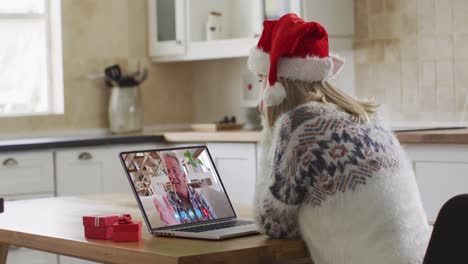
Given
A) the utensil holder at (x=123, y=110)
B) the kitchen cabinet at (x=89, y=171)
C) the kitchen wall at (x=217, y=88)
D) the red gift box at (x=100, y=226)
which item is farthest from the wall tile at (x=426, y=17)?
the red gift box at (x=100, y=226)

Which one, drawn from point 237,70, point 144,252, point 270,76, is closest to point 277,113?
point 270,76

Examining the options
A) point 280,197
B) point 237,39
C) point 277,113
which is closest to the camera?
point 280,197

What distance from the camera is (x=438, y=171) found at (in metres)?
4.14

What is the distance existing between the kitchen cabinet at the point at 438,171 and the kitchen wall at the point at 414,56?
74 centimetres

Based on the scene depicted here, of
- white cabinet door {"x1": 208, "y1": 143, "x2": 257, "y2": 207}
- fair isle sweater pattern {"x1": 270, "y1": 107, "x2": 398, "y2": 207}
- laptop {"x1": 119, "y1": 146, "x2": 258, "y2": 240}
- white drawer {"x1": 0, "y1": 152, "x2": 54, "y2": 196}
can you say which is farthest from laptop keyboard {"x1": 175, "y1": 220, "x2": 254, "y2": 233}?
white drawer {"x1": 0, "y1": 152, "x2": 54, "y2": 196}

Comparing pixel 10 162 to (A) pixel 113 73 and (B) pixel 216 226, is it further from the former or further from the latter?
(B) pixel 216 226

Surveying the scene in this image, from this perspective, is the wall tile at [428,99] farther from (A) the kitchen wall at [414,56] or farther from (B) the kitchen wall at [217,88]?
(B) the kitchen wall at [217,88]

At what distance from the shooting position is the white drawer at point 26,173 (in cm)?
483

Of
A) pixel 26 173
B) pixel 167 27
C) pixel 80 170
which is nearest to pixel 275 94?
pixel 26 173

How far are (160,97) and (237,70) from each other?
0.57 meters

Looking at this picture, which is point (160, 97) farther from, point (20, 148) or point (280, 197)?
point (280, 197)

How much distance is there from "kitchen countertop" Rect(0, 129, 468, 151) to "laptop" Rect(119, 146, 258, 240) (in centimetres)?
169

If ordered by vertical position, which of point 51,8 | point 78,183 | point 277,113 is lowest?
point 78,183

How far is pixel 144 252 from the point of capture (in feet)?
7.07
